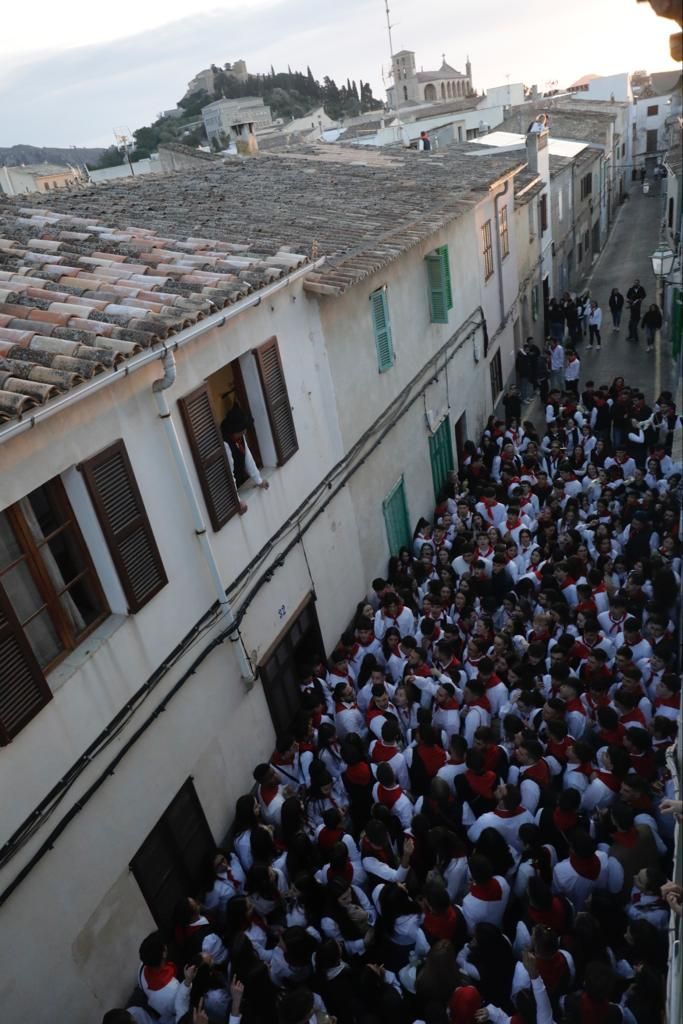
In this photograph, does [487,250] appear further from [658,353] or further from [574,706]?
[574,706]

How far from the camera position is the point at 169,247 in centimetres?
851

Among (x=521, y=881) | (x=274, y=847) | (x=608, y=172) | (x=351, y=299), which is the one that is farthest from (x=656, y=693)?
(x=608, y=172)

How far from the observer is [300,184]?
13.8m

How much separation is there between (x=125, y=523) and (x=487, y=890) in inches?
155

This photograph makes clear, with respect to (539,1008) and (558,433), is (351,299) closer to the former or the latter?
(558,433)

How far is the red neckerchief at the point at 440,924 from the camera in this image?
16.9ft

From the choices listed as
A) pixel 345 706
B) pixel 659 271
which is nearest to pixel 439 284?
pixel 659 271

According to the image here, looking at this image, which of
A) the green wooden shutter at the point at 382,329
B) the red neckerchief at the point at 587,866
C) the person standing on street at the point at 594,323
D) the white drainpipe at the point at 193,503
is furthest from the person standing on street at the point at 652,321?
the red neckerchief at the point at 587,866

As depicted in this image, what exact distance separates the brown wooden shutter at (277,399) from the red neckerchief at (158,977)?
507 centimetres

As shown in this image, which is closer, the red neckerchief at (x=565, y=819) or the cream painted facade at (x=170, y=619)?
the cream painted facade at (x=170, y=619)

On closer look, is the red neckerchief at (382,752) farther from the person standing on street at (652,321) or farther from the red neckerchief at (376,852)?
the person standing on street at (652,321)

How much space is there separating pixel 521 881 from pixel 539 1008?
102 cm

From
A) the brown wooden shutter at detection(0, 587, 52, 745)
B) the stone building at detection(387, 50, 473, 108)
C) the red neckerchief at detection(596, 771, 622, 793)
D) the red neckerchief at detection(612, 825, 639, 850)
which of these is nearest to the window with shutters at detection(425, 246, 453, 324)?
the red neckerchief at detection(596, 771, 622, 793)

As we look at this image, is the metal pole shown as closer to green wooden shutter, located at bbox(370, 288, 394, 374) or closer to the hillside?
green wooden shutter, located at bbox(370, 288, 394, 374)
